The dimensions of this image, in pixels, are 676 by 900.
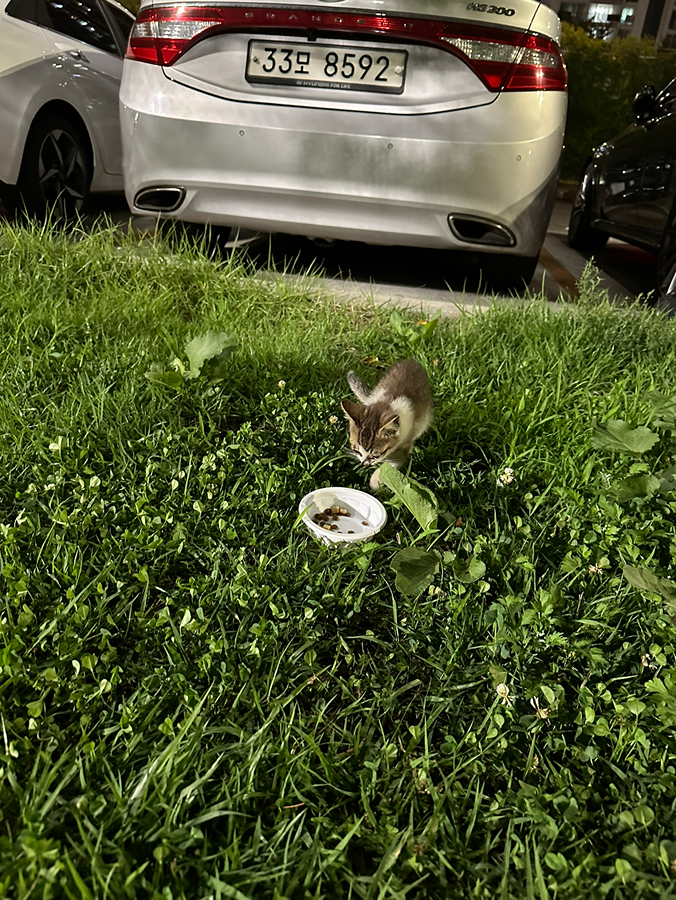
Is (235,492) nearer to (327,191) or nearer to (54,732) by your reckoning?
(54,732)

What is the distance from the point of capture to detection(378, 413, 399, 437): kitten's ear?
228 centimetres

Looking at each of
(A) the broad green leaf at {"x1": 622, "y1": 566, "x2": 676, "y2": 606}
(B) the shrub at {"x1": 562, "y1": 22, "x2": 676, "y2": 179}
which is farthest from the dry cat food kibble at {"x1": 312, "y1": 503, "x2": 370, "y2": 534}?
(B) the shrub at {"x1": 562, "y1": 22, "x2": 676, "y2": 179}

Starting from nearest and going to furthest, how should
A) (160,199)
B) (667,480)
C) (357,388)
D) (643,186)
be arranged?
1. (667,480)
2. (357,388)
3. (160,199)
4. (643,186)

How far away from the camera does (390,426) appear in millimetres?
2281

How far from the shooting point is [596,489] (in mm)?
2357

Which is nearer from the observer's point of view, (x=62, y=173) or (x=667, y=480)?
(x=667, y=480)

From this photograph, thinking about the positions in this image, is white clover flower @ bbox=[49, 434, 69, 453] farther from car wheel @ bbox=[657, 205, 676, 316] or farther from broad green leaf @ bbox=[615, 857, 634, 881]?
car wheel @ bbox=[657, 205, 676, 316]

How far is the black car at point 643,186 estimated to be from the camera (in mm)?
4359

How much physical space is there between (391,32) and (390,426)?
2.39 metres

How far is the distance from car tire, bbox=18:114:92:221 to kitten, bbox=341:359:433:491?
292cm

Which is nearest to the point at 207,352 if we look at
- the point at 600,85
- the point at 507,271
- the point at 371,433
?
the point at 371,433

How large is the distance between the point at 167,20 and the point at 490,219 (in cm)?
206

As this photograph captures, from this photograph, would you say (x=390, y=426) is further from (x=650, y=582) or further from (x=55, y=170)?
(x=55, y=170)

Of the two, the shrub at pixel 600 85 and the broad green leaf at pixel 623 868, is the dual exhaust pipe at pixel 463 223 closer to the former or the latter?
the broad green leaf at pixel 623 868
